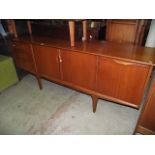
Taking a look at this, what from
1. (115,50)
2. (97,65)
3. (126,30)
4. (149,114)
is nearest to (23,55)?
(97,65)

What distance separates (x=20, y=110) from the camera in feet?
5.72

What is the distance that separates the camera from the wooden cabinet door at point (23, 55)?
1.75m

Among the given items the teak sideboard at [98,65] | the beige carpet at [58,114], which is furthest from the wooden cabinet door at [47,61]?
the beige carpet at [58,114]

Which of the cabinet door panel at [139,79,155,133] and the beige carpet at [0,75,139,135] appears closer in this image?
the cabinet door panel at [139,79,155,133]

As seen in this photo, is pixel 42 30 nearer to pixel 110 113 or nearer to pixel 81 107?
pixel 81 107

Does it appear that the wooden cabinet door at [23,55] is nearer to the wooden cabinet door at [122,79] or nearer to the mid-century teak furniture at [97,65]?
the mid-century teak furniture at [97,65]

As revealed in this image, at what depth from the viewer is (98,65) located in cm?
128

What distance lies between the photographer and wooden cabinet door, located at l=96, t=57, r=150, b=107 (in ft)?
3.64

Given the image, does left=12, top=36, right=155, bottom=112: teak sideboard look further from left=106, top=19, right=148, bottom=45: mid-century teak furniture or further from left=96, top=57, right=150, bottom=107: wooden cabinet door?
left=106, top=19, right=148, bottom=45: mid-century teak furniture

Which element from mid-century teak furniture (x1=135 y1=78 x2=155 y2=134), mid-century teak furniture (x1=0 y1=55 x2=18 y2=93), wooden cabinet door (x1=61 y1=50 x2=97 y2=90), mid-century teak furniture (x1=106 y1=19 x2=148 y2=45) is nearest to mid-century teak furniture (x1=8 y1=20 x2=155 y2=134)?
wooden cabinet door (x1=61 y1=50 x2=97 y2=90)

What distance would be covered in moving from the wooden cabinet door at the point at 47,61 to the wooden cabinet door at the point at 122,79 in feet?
1.80

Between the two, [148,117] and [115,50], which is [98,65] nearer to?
[115,50]

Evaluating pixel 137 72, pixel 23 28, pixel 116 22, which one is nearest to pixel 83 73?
pixel 137 72

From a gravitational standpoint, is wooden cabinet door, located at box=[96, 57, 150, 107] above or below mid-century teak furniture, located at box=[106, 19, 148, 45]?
below
